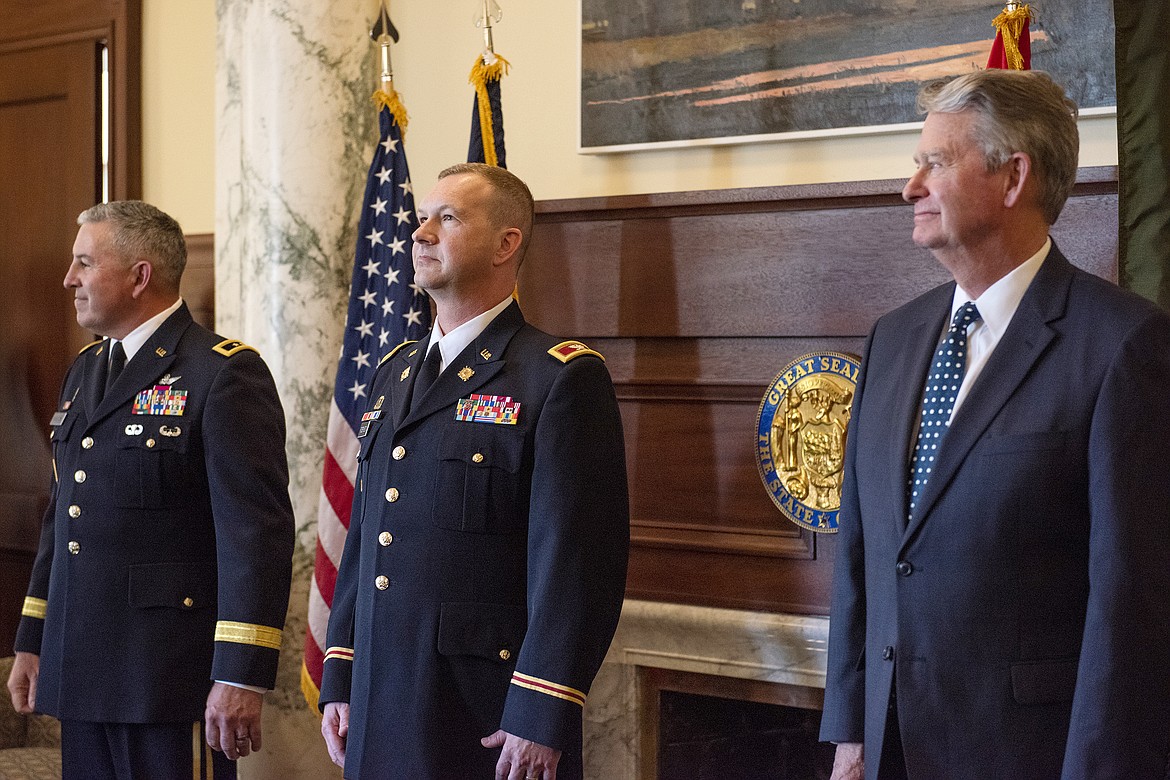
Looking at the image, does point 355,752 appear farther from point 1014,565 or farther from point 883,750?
point 1014,565

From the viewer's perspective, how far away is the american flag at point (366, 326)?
11.9 ft

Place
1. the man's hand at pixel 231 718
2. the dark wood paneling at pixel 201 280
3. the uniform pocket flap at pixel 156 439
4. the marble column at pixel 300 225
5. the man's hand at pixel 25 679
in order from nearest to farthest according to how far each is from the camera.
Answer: the man's hand at pixel 231 718 < the uniform pocket flap at pixel 156 439 < the man's hand at pixel 25 679 < the marble column at pixel 300 225 < the dark wood paneling at pixel 201 280

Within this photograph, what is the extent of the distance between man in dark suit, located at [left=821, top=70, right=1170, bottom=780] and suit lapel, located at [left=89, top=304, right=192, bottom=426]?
1595 mm

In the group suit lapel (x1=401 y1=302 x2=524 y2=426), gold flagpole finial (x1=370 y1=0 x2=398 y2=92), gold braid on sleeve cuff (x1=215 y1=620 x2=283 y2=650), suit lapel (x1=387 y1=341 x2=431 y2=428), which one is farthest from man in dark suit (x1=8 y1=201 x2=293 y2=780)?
gold flagpole finial (x1=370 y1=0 x2=398 y2=92)

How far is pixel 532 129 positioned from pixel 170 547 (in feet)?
5.94

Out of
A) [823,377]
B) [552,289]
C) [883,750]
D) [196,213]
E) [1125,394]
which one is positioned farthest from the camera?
[196,213]

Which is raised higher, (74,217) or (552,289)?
(74,217)

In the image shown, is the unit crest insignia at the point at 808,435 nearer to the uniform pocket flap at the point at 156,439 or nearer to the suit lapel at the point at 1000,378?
the suit lapel at the point at 1000,378

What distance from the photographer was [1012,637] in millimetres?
1814

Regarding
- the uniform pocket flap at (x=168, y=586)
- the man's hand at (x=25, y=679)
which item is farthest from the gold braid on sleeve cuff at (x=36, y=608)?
the uniform pocket flap at (x=168, y=586)

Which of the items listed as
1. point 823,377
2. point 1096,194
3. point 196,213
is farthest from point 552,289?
point 196,213

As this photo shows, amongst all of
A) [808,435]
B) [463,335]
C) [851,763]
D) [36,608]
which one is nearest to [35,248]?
[36,608]

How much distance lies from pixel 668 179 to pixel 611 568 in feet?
5.72

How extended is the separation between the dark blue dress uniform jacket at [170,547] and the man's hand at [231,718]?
37mm
